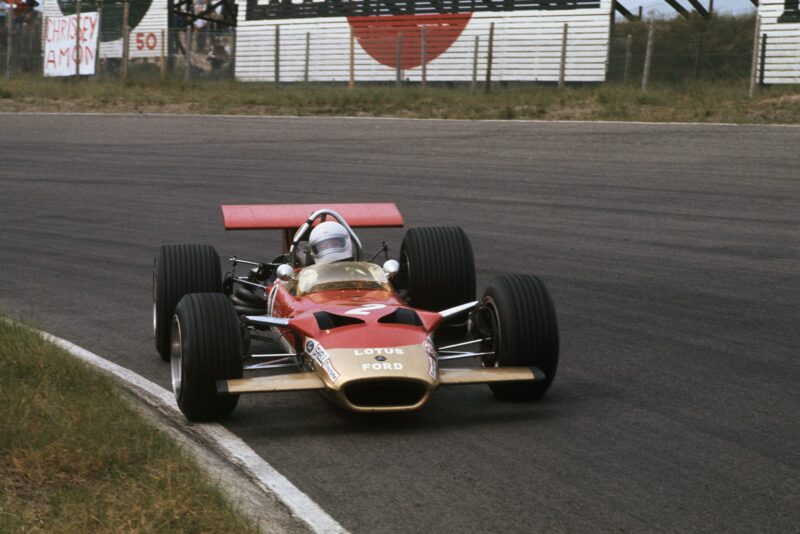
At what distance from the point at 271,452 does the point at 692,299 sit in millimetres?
4691

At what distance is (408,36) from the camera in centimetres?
3400

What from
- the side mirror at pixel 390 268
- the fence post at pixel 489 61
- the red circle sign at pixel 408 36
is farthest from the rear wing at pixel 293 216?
the red circle sign at pixel 408 36

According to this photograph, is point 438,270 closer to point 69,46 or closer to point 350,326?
point 350,326

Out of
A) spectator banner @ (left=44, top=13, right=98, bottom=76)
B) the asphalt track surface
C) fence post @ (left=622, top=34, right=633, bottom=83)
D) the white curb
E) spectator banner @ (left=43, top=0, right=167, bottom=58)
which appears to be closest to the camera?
the white curb

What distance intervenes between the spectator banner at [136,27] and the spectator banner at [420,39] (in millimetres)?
4352

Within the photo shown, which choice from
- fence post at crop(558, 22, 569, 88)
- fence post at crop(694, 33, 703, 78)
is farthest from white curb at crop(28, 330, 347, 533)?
fence post at crop(558, 22, 569, 88)

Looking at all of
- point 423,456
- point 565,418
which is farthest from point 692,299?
point 423,456

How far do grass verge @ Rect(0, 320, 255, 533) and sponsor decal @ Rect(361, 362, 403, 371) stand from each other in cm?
102

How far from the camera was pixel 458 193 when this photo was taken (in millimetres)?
16422

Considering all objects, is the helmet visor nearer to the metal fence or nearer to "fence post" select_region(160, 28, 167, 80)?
the metal fence

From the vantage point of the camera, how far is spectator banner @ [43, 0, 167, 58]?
4256 cm

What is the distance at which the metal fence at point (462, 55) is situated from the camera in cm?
2859

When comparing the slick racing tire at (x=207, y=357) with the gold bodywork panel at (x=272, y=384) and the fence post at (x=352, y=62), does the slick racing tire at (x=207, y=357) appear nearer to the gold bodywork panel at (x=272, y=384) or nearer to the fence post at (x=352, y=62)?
the gold bodywork panel at (x=272, y=384)

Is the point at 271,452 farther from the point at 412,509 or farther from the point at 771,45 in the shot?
the point at 771,45
